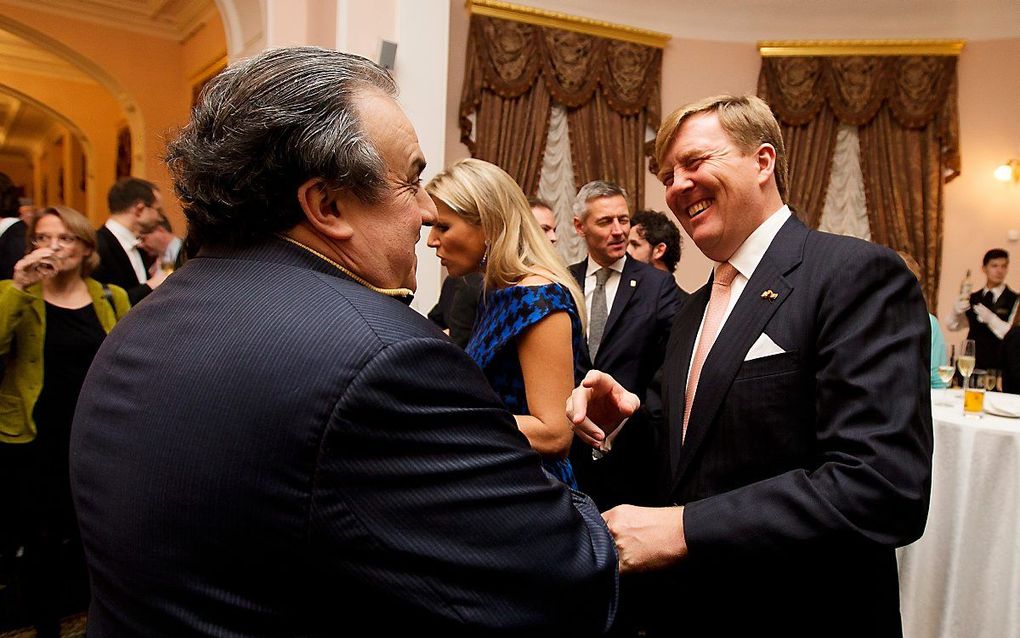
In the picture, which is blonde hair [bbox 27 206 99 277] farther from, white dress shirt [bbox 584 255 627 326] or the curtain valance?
the curtain valance

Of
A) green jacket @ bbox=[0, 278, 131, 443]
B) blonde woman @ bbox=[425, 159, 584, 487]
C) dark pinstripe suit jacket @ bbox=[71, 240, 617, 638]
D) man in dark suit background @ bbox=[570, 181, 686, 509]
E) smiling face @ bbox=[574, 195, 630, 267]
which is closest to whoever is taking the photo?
dark pinstripe suit jacket @ bbox=[71, 240, 617, 638]

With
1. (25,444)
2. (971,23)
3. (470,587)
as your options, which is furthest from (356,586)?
(971,23)

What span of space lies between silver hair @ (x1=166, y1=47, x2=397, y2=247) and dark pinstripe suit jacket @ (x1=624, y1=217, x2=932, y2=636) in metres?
0.79

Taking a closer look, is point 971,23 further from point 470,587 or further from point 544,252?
point 470,587

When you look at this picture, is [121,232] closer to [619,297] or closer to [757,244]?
[619,297]

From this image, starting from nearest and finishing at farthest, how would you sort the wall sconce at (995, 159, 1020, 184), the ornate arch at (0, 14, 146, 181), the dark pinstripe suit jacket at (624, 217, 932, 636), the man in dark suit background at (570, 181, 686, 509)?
1. the dark pinstripe suit jacket at (624, 217, 932, 636)
2. the man in dark suit background at (570, 181, 686, 509)
3. the ornate arch at (0, 14, 146, 181)
4. the wall sconce at (995, 159, 1020, 184)

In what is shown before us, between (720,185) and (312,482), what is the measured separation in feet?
3.53

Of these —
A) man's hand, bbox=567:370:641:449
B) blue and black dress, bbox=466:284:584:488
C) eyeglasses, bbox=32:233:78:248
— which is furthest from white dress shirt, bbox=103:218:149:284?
man's hand, bbox=567:370:641:449

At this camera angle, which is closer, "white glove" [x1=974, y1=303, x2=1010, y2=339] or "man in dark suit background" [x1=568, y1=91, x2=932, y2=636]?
"man in dark suit background" [x1=568, y1=91, x2=932, y2=636]

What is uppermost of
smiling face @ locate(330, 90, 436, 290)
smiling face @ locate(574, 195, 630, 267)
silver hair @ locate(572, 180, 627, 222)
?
smiling face @ locate(330, 90, 436, 290)

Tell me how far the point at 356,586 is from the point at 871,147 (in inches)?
354

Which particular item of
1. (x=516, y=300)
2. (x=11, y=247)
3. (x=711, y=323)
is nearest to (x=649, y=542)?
(x=711, y=323)

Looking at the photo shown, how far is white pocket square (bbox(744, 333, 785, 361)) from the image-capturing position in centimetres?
129

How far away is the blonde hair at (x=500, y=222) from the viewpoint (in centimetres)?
194
